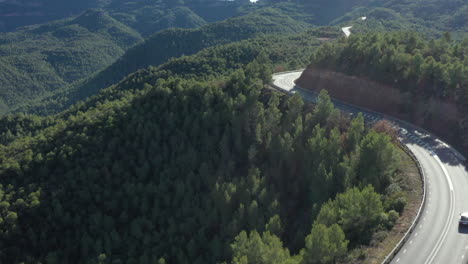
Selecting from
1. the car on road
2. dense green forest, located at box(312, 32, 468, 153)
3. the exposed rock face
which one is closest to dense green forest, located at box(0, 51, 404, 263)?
the car on road

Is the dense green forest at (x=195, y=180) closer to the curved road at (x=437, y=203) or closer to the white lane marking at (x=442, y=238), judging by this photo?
the curved road at (x=437, y=203)

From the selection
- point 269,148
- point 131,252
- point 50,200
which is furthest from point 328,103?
point 50,200

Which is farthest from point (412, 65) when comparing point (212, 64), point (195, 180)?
point (212, 64)

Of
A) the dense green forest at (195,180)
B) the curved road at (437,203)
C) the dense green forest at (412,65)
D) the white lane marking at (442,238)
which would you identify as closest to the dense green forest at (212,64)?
the dense green forest at (412,65)

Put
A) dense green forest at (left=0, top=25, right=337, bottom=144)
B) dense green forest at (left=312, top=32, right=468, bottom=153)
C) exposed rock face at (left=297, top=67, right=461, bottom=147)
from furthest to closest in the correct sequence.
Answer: dense green forest at (left=0, top=25, right=337, bottom=144), exposed rock face at (left=297, top=67, right=461, bottom=147), dense green forest at (left=312, top=32, right=468, bottom=153)

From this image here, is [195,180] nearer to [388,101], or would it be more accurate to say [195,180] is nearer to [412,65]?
[388,101]

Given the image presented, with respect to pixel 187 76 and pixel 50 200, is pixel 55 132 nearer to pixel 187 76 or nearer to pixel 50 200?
pixel 50 200

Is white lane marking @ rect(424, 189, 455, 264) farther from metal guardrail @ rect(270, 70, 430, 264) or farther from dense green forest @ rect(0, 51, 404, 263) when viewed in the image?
dense green forest @ rect(0, 51, 404, 263)
